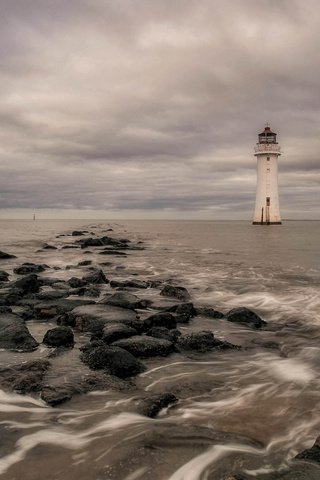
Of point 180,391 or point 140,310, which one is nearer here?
point 180,391

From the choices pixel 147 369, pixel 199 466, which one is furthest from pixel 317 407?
pixel 147 369

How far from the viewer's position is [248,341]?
23.6 feet

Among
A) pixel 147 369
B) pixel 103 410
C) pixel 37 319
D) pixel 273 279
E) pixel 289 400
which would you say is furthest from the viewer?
pixel 273 279

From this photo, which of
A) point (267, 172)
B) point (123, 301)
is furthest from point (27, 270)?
point (267, 172)

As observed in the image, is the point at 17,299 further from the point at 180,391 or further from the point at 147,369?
the point at 180,391

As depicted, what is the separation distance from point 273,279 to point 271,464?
505 inches

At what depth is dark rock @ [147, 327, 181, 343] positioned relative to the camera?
683 centimetres

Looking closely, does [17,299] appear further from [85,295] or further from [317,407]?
[317,407]

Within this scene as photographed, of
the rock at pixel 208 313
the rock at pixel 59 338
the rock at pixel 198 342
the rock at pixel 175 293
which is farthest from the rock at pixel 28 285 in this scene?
the rock at pixel 198 342

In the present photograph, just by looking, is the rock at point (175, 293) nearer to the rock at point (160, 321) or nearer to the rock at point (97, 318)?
the rock at point (97, 318)

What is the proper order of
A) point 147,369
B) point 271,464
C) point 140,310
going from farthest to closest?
1. point 140,310
2. point 147,369
3. point 271,464

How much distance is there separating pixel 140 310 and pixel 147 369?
3.86 metres

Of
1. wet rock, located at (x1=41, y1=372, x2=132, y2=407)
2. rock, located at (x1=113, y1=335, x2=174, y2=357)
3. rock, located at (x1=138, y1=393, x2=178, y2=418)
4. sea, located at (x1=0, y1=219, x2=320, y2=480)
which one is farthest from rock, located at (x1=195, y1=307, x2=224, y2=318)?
rock, located at (x1=138, y1=393, x2=178, y2=418)

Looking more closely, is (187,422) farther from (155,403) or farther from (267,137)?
(267,137)
